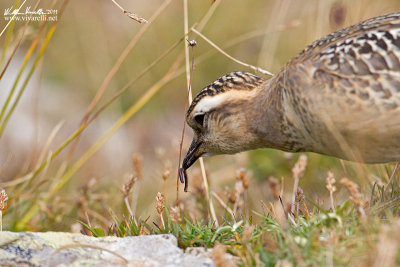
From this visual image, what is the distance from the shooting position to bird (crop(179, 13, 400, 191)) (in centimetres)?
388

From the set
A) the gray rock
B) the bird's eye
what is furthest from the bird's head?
the gray rock

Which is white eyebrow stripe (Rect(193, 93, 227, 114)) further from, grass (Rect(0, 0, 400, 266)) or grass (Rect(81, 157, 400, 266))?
grass (Rect(81, 157, 400, 266))

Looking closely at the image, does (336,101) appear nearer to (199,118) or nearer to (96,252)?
(199,118)

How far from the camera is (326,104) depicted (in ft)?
13.2

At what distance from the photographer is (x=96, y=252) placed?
362 centimetres

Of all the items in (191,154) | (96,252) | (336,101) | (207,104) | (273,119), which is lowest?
(96,252)

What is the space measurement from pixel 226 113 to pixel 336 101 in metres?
1.36

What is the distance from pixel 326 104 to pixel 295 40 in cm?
690

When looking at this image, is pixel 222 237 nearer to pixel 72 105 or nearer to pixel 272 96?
Answer: pixel 272 96

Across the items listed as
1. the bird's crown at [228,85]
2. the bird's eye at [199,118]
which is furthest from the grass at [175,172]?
the bird's eye at [199,118]

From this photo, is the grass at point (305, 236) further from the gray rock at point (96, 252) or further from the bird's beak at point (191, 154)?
the bird's beak at point (191, 154)

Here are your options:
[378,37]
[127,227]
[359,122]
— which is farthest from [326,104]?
[127,227]

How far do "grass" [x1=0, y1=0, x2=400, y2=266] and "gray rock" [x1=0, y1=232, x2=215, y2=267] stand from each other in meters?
0.21

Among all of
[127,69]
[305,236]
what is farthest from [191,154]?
[127,69]
